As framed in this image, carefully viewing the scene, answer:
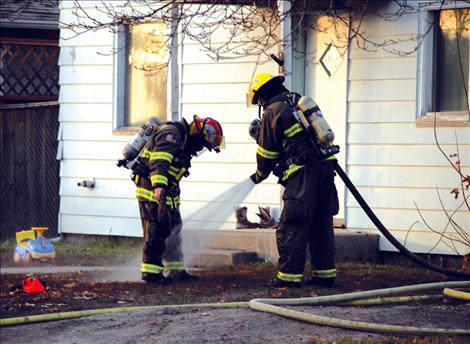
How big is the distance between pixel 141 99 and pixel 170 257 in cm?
447

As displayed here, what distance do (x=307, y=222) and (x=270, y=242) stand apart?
8.94 feet

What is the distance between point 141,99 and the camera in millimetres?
14086

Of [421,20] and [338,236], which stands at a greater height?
[421,20]

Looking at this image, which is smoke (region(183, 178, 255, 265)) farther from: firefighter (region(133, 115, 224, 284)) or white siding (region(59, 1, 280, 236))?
firefighter (region(133, 115, 224, 284))

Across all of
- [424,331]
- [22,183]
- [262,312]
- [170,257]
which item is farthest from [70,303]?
[22,183]

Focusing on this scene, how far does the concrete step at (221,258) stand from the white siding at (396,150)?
4.24 ft

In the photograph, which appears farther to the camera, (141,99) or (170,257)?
(141,99)

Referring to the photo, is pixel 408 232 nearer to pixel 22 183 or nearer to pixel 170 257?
pixel 170 257

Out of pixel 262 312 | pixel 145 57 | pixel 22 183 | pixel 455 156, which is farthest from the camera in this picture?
pixel 22 183

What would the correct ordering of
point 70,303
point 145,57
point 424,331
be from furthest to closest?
point 145,57 < point 70,303 < point 424,331

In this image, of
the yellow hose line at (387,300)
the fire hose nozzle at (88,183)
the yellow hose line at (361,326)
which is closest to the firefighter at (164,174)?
the yellow hose line at (387,300)

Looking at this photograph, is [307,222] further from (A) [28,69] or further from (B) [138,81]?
(A) [28,69]

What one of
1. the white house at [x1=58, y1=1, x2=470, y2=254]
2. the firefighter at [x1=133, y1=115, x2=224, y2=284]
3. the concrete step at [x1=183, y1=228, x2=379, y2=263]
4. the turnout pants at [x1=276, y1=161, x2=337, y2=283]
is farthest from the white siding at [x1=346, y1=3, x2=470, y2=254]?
the firefighter at [x1=133, y1=115, x2=224, y2=284]

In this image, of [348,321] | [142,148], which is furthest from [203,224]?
[348,321]
